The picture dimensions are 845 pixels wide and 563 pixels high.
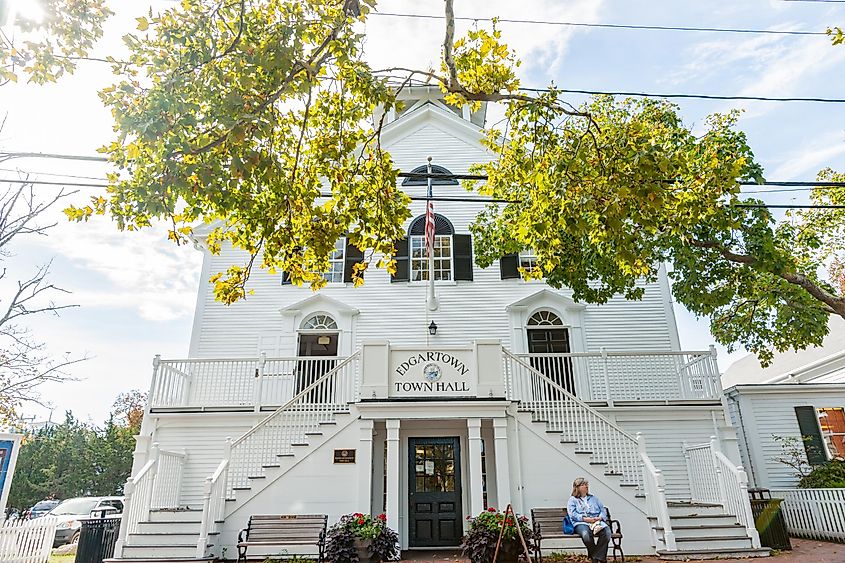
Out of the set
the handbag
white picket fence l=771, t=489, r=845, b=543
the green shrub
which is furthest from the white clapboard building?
the green shrub

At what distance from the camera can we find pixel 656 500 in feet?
31.2

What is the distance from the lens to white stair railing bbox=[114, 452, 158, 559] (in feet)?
30.6

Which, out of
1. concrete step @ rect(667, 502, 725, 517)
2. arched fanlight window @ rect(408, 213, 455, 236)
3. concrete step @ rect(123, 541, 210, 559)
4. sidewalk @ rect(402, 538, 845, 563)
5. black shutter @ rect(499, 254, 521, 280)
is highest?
arched fanlight window @ rect(408, 213, 455, 236)

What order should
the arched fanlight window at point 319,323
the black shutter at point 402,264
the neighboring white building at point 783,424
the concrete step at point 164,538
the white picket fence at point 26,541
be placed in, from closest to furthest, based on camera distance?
the concrete step at point 164,538
the white picket fence at point 26,541
the neighboring white building at point 783,424
the arched fanlight window at point 319,323
the black shutter at point 402,264

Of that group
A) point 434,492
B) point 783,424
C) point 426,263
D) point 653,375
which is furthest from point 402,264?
point 783,424

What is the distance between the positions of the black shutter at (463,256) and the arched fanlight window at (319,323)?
362 cm

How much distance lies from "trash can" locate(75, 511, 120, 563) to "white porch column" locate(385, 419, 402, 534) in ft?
16.8

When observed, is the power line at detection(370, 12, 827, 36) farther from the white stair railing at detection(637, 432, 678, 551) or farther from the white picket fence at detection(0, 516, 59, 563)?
the white picket fence at detection(0, 516, 59, 563)

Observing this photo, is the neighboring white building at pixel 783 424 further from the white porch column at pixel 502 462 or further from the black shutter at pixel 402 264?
the black shutter at pixel 402 264

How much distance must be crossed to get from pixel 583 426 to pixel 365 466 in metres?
4.24

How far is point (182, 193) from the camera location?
21.0 ft

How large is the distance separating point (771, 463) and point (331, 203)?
12948 millimetres

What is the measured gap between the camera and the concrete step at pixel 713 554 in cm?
894

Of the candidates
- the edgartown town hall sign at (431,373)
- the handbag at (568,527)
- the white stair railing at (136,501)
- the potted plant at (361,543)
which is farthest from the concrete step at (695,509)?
the white stair railing at (136,501)
